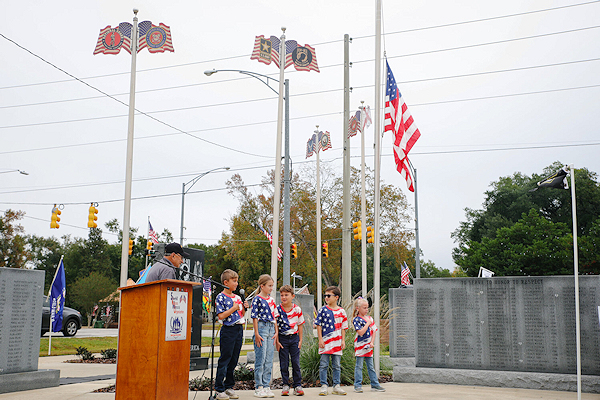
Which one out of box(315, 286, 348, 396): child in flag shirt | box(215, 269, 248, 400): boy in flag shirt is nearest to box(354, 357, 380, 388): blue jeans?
box(315, 286, 348, 396): child in flag shirt

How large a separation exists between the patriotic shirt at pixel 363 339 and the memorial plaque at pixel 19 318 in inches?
208

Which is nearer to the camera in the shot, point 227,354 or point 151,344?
point 151,344

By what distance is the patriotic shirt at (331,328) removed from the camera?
8594mm

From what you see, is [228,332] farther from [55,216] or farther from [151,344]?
[55,216]

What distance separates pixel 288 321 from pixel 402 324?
8.08m

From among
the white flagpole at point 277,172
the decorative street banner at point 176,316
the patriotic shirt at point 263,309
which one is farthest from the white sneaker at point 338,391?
the decorative street banner at point 176,316

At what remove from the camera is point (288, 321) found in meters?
8.42

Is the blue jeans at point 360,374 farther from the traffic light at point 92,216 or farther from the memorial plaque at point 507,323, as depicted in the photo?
the traffic light at point 92,216

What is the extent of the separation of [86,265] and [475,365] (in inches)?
2560

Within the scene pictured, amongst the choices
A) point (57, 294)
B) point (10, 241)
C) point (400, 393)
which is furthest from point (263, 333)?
point (10, 241)

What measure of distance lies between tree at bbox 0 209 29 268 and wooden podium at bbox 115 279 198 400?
44.5 metres

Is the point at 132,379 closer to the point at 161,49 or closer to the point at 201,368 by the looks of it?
the point at 201,368

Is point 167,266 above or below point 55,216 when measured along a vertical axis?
below

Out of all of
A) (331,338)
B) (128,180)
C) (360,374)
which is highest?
(128,180)
